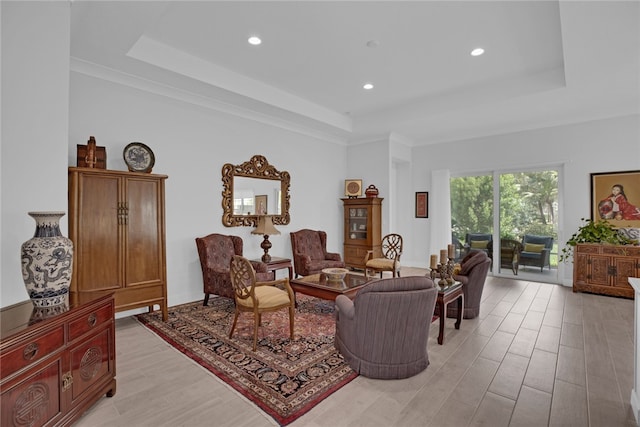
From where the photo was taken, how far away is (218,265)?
459cm

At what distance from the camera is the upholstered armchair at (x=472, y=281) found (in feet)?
12.7

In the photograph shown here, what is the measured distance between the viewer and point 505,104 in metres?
5.03

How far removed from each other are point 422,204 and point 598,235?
3.29 metres

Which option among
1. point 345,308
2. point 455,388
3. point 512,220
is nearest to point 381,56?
point 345,308

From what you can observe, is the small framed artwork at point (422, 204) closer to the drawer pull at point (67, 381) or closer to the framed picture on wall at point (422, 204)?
the framed picture on wall at point (422, 204)

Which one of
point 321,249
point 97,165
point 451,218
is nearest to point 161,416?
point 97,165

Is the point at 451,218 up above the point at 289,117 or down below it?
below

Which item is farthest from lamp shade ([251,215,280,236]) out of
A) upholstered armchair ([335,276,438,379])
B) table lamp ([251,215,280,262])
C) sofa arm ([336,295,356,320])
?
upholstered armchair ([335,276,438,379])

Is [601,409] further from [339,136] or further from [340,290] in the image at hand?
[339,136]

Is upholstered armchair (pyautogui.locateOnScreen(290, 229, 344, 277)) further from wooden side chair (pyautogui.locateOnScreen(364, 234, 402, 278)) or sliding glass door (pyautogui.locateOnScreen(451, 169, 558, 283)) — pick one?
sliding glass door (pyautogui.locateOnScreen(451, 169, 558, 283))

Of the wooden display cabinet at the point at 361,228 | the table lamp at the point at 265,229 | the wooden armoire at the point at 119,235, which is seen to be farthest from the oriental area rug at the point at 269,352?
the wooden display cabinet at the point at 361,228

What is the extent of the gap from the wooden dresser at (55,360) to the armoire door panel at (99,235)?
132 centimetres

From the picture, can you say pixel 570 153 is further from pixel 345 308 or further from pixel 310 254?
pixel 345 308

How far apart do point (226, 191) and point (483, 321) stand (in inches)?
163
